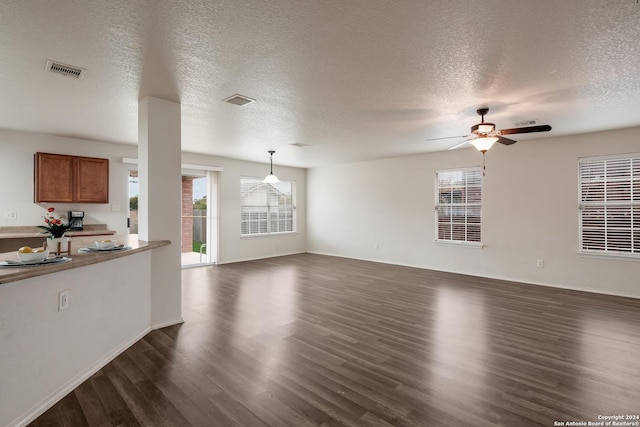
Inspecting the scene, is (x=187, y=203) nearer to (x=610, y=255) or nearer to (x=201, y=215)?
(x=201, y=215)

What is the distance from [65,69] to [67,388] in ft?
8.52

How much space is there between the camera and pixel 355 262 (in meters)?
7.83

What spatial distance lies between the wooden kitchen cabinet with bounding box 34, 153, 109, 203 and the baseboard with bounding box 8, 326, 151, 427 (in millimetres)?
3495

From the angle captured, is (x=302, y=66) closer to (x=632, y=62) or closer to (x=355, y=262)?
(x=632, y=62)

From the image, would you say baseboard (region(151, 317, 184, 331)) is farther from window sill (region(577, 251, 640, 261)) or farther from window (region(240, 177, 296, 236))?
window sill (region(577, 251, 640, 261))

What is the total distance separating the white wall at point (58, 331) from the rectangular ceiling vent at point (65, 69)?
1710mm

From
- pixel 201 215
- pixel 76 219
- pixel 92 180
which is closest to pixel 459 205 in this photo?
pixel 201 215

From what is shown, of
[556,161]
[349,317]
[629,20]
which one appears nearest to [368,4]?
[629,20]

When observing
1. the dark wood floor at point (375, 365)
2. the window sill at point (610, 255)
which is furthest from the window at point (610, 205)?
the dark wood floor at point (375, 365)

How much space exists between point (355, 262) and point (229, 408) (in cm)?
593

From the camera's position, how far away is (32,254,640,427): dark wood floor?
205 cm

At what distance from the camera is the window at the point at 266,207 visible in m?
8.16

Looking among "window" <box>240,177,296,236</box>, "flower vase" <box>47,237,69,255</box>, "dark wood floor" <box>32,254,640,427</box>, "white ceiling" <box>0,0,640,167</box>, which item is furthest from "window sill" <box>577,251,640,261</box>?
"flower vase" <box>47,237,69,255</box>

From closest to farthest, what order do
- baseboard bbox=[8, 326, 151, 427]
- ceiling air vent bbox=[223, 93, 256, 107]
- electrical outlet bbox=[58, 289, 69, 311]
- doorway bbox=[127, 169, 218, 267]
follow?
baseboard bbox=[8, 326, 151, 427] → electrical outlet bbox=[58, 289, 69, 311] → ceiling air vent bbox=[223, 93, 256, 107] → doorway bbox=[127, 169, 218, 267]
